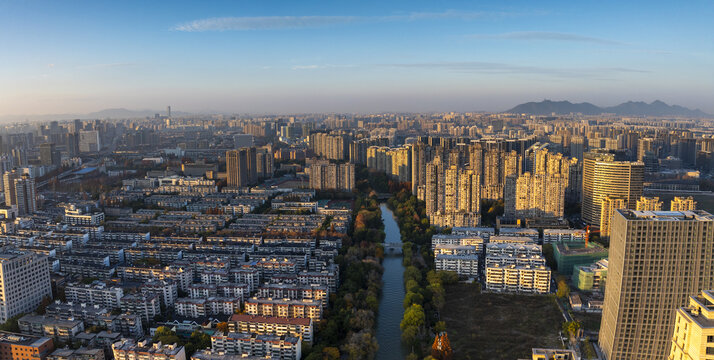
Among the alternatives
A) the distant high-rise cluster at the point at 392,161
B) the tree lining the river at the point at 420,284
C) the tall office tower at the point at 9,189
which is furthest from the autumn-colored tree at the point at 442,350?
the distant high-rise cluster at the point at 392,161

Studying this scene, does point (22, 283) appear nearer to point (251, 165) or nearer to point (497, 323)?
point (497, 323)

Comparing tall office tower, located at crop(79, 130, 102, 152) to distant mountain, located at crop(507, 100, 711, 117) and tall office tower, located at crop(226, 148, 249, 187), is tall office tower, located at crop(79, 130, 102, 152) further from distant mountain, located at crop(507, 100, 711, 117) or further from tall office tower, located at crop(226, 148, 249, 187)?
distant mountain, located at crop(507, 100, 711, 117)

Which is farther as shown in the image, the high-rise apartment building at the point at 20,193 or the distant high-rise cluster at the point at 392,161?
the distant high-rise cluster at the point at 392,161

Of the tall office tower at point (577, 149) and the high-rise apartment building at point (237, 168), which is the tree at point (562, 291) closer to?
the high-rise apartment building at point (237, 168)

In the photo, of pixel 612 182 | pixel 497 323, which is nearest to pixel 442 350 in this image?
pixel 497 323

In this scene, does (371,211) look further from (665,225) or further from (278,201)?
(665,225)

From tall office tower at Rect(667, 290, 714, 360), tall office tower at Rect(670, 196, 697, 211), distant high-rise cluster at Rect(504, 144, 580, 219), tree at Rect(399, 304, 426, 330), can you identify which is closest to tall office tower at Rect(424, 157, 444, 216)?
distant high-rise cluster at Rect(504, 144, 580, 219)
